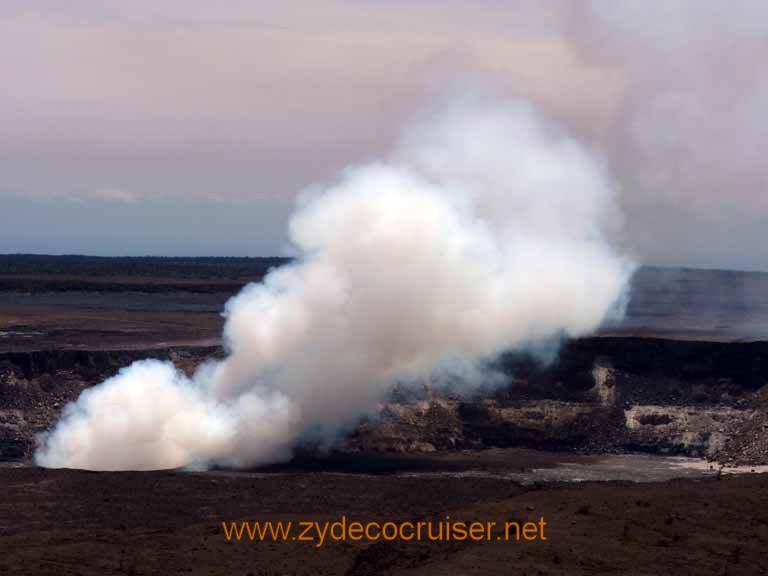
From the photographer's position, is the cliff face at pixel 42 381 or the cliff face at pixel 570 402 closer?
the cliff face at pixel 42 381

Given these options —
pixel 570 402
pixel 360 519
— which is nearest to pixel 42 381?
pixel 570 402

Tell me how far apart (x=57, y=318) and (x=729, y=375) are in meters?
49.9

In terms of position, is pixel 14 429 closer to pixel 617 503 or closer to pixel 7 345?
pixel 7 345

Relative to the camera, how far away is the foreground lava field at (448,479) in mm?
27828

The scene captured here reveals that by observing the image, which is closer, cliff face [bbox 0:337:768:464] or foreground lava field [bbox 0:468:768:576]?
foreground lava field [bbox 0:468:768:576]

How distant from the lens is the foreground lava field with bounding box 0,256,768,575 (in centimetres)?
2783

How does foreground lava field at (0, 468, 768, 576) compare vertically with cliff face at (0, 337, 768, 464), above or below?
below

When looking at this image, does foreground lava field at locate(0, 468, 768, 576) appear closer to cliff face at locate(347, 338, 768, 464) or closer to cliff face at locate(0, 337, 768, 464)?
cliff face at locate(0, 337, 768, 464)

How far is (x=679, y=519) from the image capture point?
3027 cm

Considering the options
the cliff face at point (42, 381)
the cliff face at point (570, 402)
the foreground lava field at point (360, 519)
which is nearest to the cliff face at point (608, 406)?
the cliff face at point (570, 402)

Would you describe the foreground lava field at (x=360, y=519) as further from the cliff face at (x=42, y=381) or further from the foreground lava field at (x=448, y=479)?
the cliff face at (x=42, y=381)

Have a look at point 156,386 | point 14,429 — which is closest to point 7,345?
point 14,429

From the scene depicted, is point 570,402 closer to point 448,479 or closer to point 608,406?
point 608,406

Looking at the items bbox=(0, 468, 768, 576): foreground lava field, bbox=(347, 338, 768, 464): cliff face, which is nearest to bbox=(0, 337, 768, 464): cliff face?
bbox=(347, 338, 768, 464): cliff face
